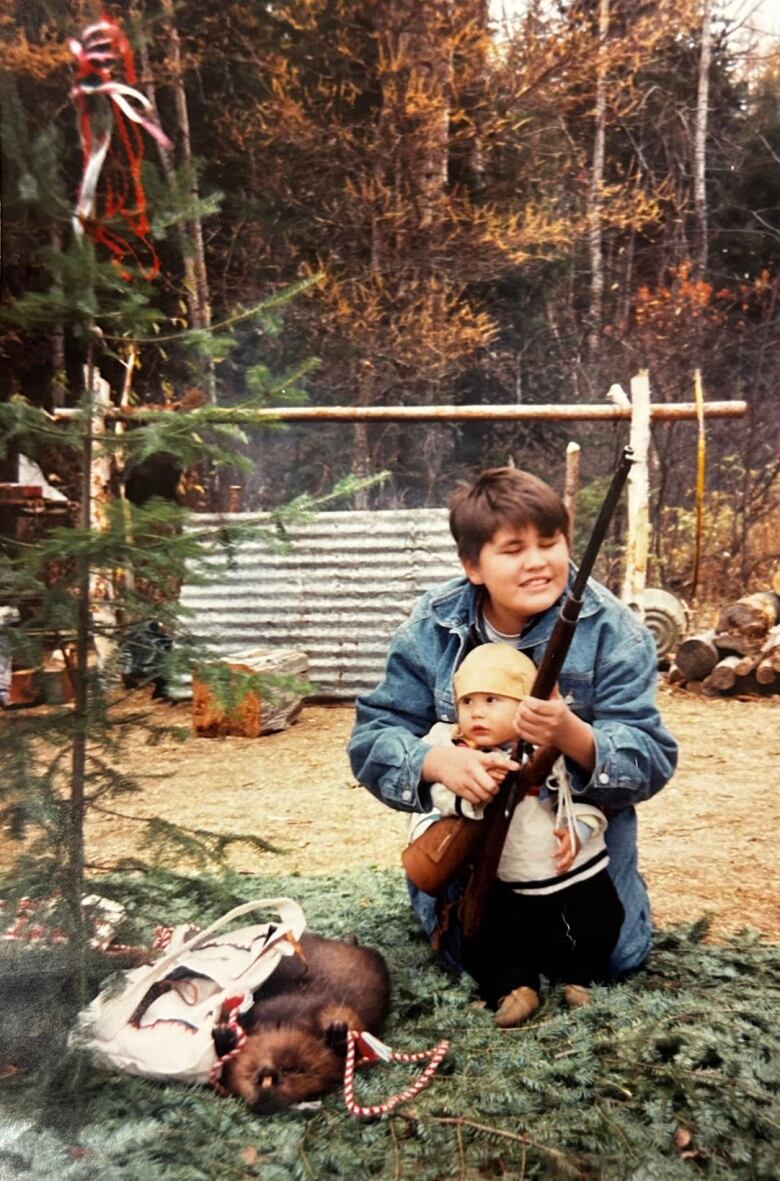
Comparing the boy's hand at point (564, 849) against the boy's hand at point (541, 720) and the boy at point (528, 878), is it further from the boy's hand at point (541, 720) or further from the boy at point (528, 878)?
the boy's hand at point (541, 720)

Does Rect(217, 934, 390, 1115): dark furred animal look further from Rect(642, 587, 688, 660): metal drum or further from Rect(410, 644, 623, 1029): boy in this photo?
Rect(642, 587, 688, 660): metal drum

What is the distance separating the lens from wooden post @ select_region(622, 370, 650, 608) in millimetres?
1724

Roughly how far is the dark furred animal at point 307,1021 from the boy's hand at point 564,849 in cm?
32

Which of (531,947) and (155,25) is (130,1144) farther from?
(155,25)

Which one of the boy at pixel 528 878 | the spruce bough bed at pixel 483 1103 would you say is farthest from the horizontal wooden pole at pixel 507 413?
the spruce bough bed at pixel 483 1103

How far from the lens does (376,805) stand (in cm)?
188

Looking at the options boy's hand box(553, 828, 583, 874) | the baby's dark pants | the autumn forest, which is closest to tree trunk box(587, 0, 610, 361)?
the autumn forest

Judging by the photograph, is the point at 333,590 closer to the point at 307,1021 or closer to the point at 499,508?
the point at 499,508

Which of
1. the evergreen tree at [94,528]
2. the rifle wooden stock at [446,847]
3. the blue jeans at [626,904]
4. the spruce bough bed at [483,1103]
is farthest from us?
the blue jeans at [626,904]

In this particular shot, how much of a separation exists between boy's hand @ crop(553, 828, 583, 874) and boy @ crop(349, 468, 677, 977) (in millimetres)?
67

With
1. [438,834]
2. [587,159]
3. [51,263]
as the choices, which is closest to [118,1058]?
[438,834]

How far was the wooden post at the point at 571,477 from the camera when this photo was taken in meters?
1.67

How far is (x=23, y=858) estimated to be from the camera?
1.70 metres

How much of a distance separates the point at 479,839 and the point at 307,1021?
364 millimetres
